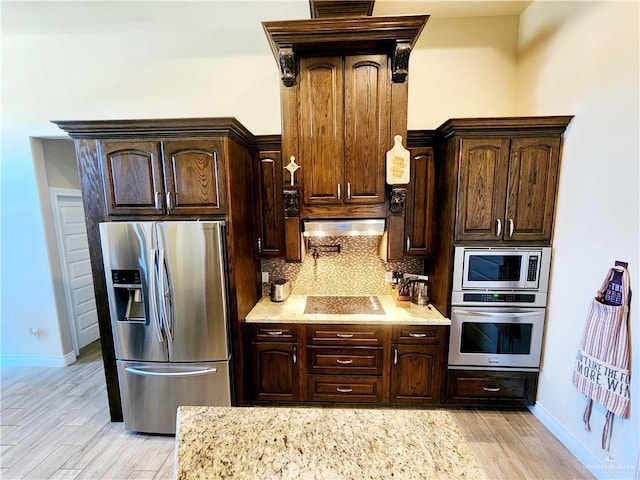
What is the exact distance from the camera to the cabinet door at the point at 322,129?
212cm

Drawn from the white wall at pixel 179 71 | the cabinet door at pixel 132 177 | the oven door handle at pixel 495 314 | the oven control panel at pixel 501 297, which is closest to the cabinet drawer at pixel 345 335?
the oven door handle at pixel 495 314

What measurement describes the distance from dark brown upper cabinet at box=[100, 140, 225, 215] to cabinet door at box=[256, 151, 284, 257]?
0.54 metres

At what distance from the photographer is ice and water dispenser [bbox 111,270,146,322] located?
6.70 ft

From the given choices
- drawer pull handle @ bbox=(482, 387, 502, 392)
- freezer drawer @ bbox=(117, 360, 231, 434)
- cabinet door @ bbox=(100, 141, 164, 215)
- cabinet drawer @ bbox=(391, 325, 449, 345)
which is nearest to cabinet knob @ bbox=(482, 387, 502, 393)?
drawer pull handle @ bbox=(482, 387, 502, 392)

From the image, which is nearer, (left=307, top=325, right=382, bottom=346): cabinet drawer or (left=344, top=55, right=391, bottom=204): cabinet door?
(left=344, top=55, right=391, bottom=204): cabinet door

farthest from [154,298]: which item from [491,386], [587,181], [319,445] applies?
[587,181]

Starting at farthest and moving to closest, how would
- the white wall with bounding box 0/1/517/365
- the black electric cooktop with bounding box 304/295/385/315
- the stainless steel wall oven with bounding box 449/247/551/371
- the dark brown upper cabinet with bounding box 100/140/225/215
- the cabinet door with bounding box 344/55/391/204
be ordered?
the white wall with bounding box 0/1/517/365 → the black electric cooktop with bounding box 304/295/385/315 → the stainless steel wall oven with bounding box 449/247/551/371 → the cabinet door with bounding box 344/55/391/204 → the dark brown upper cabinet with bounding box 100/140/225/215

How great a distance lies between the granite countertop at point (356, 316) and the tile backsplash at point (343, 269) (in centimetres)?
37

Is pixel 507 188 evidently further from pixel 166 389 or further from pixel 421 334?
pixel 166 389

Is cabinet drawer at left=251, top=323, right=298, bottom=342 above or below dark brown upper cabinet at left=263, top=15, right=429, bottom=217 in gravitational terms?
below

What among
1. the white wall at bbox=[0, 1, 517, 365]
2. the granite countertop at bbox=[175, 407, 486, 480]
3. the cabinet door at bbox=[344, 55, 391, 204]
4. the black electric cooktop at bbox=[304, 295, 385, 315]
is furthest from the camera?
the white wall at bbox=[0, 1, 517, 365]

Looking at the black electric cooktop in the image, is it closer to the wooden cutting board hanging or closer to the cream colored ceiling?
the wooden cutting board hanging

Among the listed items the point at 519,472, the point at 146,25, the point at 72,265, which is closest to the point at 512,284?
the point at 519,472

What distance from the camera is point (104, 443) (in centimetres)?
215
